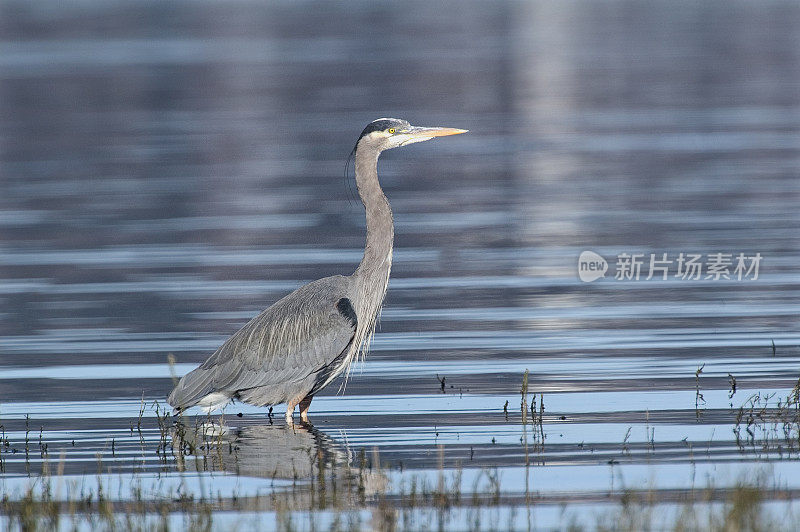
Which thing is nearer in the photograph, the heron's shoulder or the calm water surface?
the calm water surface

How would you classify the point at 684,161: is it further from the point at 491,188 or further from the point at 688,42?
the point at 688,42

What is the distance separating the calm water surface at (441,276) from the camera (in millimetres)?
9750

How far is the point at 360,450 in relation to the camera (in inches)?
391

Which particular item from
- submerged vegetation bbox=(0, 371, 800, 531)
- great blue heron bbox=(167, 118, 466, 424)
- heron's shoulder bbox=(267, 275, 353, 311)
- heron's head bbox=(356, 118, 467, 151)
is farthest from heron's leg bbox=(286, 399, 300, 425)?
heron's head bbox=(356, 118, 467, 151)

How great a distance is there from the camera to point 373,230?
11742 mm

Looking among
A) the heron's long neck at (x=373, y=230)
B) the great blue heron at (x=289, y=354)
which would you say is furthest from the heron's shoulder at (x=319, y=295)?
the heron's long neck at (x=373, y=230)

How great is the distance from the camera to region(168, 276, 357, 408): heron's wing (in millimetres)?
10977

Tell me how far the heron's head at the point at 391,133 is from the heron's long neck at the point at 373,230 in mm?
73

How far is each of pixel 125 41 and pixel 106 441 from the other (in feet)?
188

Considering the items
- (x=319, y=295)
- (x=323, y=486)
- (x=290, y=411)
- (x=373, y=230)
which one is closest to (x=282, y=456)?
(x=290, y=411)

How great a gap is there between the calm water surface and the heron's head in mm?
1903

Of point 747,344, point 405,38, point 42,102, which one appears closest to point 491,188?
point 747,344

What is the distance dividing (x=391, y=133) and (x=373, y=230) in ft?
2.81

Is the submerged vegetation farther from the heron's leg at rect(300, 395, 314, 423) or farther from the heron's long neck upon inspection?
the heron's long neck
